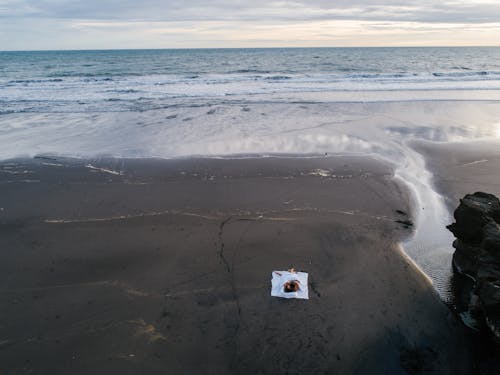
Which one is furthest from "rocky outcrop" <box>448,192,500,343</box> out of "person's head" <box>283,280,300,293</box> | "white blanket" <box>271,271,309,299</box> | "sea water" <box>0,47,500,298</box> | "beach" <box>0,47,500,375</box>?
"person's head" <box>283,280,300,293</box>

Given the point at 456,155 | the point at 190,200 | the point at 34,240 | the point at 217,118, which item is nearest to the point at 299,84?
the point at 217,118

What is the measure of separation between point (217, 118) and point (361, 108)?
29.9 feet

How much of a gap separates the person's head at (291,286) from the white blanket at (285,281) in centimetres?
4

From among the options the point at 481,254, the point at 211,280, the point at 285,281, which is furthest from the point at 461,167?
the point at 211,280

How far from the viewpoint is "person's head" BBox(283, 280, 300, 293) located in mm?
6057

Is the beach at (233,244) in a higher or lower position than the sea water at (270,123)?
lower

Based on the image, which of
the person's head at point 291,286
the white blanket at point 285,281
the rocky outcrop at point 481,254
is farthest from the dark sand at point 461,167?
the person's head at point 291,286

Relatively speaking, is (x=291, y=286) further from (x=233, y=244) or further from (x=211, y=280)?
(x=233, y=244)

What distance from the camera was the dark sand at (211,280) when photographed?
497 cm

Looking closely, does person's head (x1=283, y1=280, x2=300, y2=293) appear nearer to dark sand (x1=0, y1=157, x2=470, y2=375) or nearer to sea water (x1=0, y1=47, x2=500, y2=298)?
dark sand (x1=0, y1=157, x2=470, y2=375)

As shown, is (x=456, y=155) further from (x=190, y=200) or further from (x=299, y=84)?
(x=299, y=84)

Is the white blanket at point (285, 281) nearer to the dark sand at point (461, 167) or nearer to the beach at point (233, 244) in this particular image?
the beach at point (233, 244)

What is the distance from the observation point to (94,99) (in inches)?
969

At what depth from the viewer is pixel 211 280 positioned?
640cm
